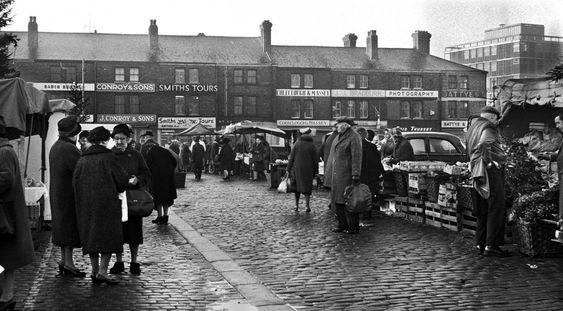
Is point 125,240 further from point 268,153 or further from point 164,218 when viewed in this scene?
point 268,153

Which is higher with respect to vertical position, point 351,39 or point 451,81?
point 351,39

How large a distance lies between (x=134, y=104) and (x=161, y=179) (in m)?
45.4

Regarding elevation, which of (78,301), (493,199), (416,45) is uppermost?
(416,45)

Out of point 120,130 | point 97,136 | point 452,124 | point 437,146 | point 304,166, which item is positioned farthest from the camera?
point 452,124

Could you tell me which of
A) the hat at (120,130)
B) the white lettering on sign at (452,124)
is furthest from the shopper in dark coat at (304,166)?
the white lettering on sign at (452,124)

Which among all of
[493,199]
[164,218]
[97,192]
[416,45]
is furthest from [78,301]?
[416,45]

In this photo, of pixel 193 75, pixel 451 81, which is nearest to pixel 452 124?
pixel 451 81

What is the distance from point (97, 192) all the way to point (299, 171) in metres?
8.06

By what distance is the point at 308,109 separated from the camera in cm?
6056

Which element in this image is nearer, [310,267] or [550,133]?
[310,267]

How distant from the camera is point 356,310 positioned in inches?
244

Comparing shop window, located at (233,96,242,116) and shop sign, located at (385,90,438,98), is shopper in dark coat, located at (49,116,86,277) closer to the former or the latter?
shop window, located at (233,96,242,116)

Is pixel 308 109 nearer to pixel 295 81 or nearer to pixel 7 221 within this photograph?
pixel 295 81

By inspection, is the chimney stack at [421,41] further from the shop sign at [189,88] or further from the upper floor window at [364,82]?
the shop sign at [189,88]
